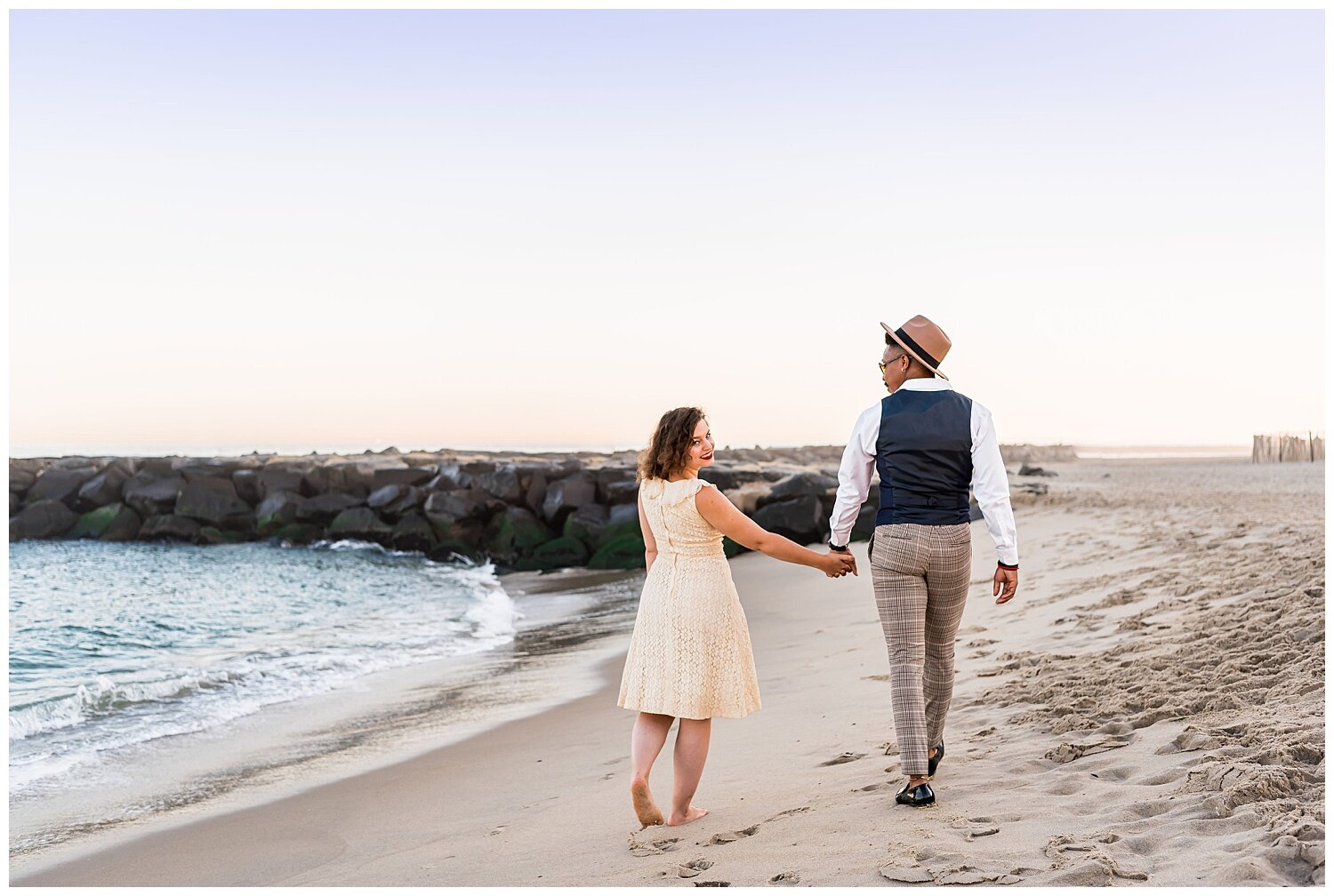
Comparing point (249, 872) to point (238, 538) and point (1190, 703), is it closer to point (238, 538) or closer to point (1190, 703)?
point (1190, 703)

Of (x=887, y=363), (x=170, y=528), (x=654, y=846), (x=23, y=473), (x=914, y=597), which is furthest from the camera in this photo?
(x=23, y=473)

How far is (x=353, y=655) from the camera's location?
10.4m

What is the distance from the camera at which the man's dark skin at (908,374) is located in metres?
4.04

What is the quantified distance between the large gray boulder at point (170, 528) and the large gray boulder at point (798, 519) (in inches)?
570

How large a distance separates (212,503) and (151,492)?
173 cm

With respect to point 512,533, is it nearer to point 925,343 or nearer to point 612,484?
point 612,484

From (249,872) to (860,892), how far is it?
8.71 ft

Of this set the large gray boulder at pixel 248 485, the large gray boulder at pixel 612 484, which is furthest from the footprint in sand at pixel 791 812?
the large gray boulder at pixel 248 485

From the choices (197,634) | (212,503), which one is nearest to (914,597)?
(197,634)

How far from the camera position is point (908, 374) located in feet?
13.5

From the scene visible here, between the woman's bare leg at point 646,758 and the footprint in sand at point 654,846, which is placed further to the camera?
the woman's bare leg at point 646,758

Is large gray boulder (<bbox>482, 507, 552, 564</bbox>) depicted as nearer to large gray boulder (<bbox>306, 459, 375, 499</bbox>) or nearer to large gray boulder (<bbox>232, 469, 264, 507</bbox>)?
large gray boulder (<bbox>306, 459, 375, 499</bbox>)

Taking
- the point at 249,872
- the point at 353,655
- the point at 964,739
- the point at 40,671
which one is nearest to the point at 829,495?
the point at 353,655

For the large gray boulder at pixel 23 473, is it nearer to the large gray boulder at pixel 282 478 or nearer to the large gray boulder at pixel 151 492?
the large gray boulder at pixel 151 492
